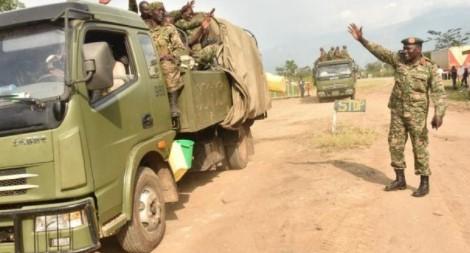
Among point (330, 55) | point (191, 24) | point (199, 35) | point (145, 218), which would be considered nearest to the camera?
point (145, 218)

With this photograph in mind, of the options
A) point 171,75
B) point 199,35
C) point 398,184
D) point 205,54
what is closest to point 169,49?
point 171,75

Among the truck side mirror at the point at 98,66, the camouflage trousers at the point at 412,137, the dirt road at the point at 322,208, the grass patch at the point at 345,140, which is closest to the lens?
the truck side mirror at the point at 98,66

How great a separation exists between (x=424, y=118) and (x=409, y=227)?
1.70 meters

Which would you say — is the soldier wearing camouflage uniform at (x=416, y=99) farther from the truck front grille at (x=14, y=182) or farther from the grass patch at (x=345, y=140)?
the truck front grille at (x=14, y=182)

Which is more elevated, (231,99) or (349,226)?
(231,99)

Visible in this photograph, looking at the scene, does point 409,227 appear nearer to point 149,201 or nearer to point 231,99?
point 149,201

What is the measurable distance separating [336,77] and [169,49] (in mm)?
18831

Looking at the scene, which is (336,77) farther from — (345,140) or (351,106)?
(345,140)

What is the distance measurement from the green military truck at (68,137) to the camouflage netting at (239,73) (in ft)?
9.66

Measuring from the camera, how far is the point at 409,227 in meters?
5.48

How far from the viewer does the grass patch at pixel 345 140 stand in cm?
1052

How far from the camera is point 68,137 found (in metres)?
4.01

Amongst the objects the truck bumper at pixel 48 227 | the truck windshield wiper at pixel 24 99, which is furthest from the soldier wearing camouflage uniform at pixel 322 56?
A: the truck bumper at pixel 48 227

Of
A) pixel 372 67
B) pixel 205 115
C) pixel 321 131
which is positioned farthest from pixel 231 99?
pixel 372 67
